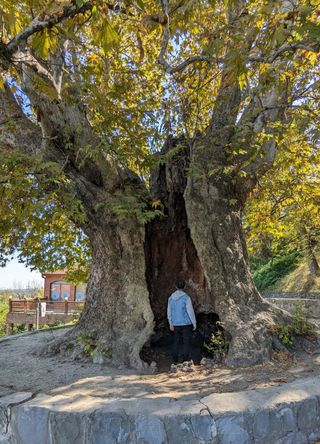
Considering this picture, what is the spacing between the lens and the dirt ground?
16.3 ft

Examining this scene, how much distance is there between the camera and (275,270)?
25266 millimetres

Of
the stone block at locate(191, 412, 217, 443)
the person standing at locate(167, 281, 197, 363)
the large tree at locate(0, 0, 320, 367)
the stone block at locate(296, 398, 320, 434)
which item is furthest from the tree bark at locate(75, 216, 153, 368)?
the stone block at locate(296, 398, 320, 434)

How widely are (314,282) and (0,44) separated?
66.3 ft

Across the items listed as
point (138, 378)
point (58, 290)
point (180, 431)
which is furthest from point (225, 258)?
point (58, 290)


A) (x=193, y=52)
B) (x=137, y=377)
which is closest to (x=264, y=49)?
(x=137, y=377)

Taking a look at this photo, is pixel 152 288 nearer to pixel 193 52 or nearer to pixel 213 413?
pixel 213 413

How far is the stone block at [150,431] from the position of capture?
3881 millimetres

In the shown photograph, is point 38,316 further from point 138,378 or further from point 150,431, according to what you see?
point 150,431

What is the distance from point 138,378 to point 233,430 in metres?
2.21

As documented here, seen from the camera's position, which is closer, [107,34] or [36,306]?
[107,34]

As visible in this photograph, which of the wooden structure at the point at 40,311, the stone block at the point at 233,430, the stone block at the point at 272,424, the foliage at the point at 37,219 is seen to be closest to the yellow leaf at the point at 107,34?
the foliage at the point at 37,219

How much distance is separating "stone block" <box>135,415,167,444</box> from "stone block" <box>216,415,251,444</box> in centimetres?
58

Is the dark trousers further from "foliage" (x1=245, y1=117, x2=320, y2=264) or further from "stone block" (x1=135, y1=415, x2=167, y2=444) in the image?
"foliage" (x1=245, y1=117, x2=320, y2=264)

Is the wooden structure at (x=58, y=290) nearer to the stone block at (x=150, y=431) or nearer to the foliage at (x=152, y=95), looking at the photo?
the foliage at (x=152, y=95)
